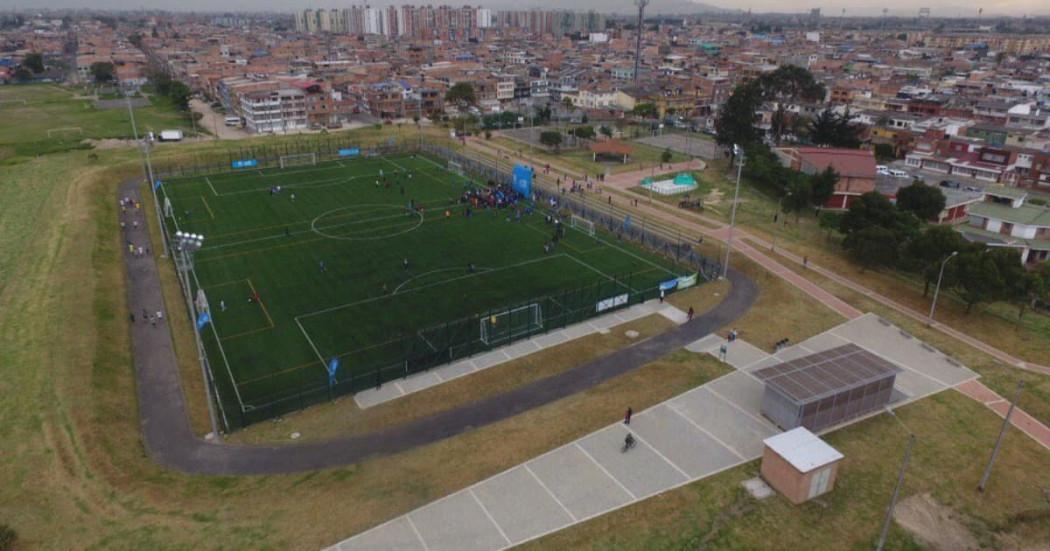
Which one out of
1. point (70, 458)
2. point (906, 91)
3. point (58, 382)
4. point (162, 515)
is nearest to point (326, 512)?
point (162, 515)

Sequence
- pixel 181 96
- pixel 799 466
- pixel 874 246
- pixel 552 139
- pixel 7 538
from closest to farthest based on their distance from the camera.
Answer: pixel 7 538 → pixel 799 466 → pixel 874 246 → pixel 552 139 → pixel 181 96

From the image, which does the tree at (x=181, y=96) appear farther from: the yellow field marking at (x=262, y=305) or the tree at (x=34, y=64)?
the yellow field marking at (x=262, y=305)

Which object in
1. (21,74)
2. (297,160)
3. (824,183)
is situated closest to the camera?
(824,183)

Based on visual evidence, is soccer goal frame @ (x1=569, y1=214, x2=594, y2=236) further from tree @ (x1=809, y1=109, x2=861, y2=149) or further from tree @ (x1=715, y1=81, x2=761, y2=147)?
tree @ (x1=809, y1=109, x2=861, y2=149)

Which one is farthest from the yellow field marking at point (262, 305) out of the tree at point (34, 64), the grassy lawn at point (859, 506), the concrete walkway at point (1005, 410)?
the tree at point (34, 64)

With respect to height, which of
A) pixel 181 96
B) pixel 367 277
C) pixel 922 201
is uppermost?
pixel 181 96

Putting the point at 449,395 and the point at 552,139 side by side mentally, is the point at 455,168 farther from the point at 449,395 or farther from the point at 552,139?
the point at 449,395

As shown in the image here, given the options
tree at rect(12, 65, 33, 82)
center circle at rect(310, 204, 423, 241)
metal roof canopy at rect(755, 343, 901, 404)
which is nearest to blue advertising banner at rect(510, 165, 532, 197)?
center circle at rect(310, 204, 423, 241)

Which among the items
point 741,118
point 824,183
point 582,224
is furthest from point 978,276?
point 741,118

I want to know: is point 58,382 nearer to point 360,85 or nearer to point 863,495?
point 863,495
